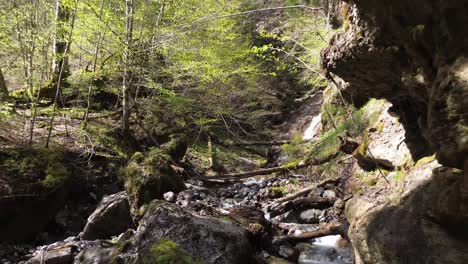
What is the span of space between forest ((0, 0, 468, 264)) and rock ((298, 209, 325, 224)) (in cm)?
4

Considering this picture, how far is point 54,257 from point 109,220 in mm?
1265

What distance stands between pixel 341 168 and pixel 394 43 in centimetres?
563

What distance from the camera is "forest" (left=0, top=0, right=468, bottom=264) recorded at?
337 centimetres

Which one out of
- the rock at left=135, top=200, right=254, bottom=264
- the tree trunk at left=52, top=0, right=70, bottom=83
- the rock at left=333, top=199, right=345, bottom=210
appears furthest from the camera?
the tree trunk at left=52, top=0, right=70, bottom=83

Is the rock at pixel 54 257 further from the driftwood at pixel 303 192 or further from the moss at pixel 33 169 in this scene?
the driftwood at pixel 303 192

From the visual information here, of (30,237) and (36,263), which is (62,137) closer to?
(30,237)

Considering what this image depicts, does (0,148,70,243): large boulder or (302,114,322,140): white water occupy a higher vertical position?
(302,114,322,140): white water

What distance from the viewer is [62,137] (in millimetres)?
9297

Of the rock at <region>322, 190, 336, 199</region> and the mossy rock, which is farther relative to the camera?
the rock at <region>322, 190, 336, 199</region>

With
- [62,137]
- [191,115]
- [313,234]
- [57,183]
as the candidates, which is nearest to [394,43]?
[313,234]

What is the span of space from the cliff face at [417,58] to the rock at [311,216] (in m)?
3.19

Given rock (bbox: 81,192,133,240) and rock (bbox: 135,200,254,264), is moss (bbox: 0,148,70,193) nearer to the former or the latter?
rock (bbox: 81,192,133,240)


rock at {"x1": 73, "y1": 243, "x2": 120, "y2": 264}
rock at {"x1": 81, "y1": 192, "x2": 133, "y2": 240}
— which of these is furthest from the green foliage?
rock at {"x1": 73, "y1": 243, "x2": 120, "y2": 264}

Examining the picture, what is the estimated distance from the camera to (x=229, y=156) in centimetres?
1345
